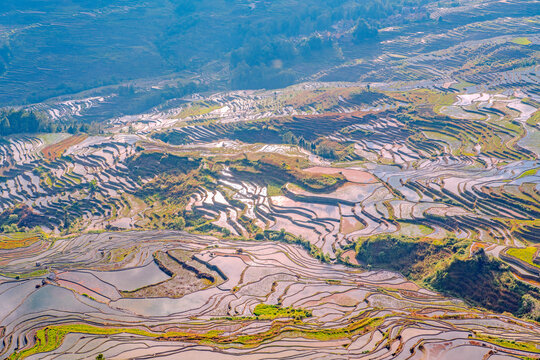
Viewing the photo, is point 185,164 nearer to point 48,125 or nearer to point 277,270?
point 277,270

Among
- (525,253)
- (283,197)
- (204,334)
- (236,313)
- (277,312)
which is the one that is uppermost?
(525,253)

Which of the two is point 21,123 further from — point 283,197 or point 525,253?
point 525,253

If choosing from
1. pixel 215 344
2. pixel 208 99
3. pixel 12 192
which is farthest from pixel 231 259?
pixel 208 99

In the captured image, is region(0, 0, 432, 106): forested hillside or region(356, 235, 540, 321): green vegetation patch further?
region(0, 0, 432, 106): forested hillside

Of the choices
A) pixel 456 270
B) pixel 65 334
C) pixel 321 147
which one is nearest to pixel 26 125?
pixel 321 147

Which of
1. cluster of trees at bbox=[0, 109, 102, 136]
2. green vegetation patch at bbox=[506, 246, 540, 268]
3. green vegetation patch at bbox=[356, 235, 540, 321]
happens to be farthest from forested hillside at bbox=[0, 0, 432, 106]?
green vegetation patch at bbox=[506, 246, 540, 268]

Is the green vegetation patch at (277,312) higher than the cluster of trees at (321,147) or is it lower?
lower

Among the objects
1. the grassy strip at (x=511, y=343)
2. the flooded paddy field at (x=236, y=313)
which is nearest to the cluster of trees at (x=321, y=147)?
the flooded paddy field at (x=236, y=313)

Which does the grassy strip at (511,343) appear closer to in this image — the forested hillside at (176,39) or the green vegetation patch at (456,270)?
the green vegetation patch at (456,270)

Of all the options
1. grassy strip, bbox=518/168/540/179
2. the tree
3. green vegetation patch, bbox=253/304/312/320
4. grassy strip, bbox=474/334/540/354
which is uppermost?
the tree

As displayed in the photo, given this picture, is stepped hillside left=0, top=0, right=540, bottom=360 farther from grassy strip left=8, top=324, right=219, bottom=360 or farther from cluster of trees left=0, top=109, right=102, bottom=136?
cluster of trees left=0, top=109, right=102, bottom=136

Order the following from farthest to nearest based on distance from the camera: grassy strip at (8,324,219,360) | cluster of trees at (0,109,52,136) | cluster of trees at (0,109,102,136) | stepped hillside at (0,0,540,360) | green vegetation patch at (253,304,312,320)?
1. cluster of trees at (0,109,102,136)
2. cluster of trees at (0,109,52,136)
3. green vegetation patch at (253,304,312,320)
4. stepped hillside at (0,0,540,360)
5. grassy strip at (8,324,219,360)
